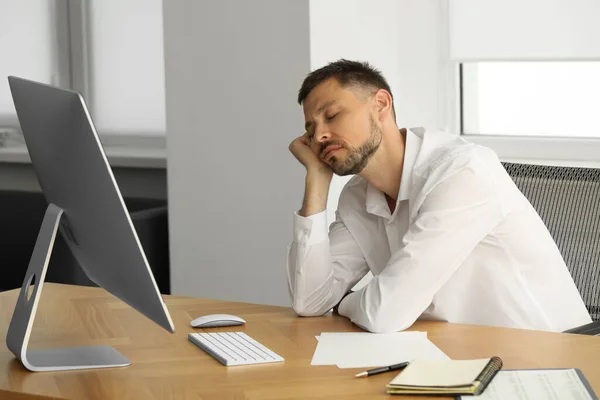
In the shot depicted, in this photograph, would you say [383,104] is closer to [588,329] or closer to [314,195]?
[314,195]

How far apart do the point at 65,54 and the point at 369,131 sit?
2876 mm

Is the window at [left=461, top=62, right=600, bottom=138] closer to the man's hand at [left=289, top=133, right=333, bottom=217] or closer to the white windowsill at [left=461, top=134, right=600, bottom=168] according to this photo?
the white windowsill at [left=461, top=134, right=600, bottom=168]

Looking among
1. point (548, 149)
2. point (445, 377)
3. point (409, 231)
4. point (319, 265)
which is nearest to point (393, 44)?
point (548, 149)

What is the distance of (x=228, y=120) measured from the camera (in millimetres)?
3643

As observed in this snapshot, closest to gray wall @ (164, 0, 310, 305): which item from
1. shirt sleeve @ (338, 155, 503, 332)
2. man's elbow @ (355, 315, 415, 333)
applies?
shirt sleeve @ (338, 155, 503, 332)

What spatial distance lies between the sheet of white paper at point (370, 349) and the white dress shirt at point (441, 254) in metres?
0.05

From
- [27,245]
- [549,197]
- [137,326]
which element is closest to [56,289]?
[137,326]

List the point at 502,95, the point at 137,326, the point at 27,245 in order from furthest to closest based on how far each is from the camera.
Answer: the point at 27,245
the point at 502,95
the point at 137,326

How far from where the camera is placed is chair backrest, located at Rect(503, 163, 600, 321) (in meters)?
2.48

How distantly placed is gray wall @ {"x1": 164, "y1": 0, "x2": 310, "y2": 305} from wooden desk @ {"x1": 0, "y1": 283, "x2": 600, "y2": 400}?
1.19 metres

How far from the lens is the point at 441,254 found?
219 cm

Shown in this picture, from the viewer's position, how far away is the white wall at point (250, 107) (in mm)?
3482

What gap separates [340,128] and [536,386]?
92 cm

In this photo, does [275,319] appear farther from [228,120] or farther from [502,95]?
[502,95]
